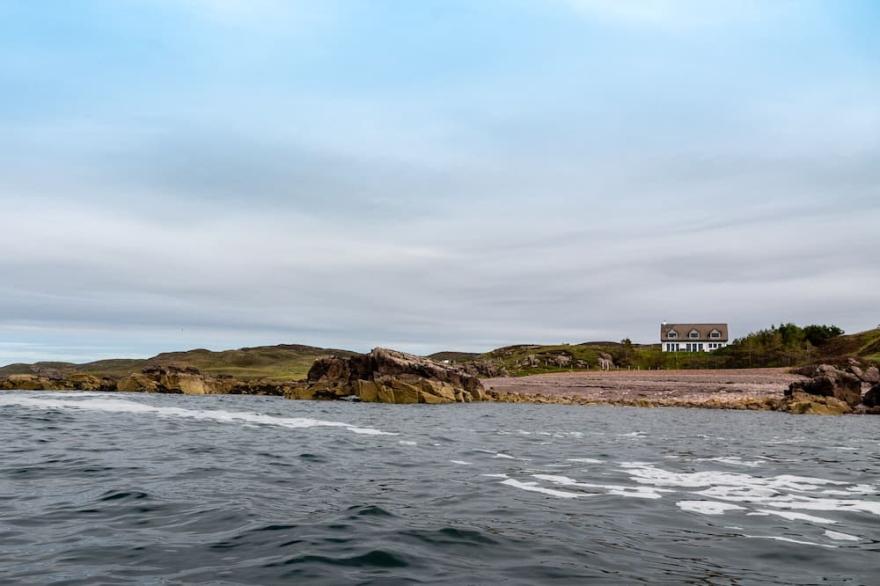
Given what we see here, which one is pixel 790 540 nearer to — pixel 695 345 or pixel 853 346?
pixel 853 346

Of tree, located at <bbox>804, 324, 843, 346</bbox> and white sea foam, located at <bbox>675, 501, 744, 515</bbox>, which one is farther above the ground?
tree, located at <bbox>804, 324, 843, 346</bbox>

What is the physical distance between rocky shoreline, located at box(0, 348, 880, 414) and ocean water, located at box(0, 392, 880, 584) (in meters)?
41.6

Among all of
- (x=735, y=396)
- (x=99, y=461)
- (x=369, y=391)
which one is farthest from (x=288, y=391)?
(x=99, y=461)

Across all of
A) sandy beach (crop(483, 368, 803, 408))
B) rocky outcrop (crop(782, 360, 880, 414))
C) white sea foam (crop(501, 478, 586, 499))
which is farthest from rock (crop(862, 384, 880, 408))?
white sea foam (crop(501, 478, 586, 499))

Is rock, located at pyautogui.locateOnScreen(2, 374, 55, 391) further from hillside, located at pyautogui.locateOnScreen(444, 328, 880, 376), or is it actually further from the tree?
the tree

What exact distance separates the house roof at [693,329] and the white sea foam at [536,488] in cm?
14711

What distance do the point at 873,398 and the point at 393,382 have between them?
4721 centimetres

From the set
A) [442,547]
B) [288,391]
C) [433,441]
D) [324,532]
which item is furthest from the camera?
[288,391]

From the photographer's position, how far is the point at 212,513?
1131 centimetres

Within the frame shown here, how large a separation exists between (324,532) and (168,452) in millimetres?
12118

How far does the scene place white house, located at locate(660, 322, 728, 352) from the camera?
150 meters

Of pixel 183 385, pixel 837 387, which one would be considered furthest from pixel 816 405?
pixel 183 385

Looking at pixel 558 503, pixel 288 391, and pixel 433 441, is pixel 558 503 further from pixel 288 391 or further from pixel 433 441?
pixel 288 391

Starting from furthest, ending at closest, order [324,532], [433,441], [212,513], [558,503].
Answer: [433,441] → [558,503] → [212,513] → [324,532]
